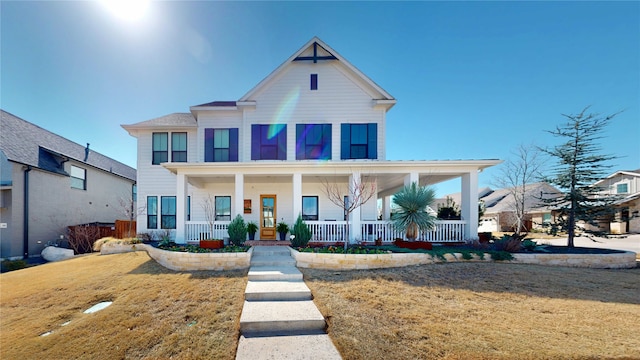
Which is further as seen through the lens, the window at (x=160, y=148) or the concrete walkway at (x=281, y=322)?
the window at (x=160, y=148)

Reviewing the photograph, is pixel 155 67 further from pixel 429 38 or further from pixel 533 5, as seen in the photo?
pixel 533 5

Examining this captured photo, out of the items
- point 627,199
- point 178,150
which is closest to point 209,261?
point 178,150

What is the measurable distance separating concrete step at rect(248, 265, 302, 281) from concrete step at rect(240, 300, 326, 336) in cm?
174

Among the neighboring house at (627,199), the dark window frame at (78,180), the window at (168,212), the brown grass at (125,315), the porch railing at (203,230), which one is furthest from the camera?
the neighboring house at (627,199)

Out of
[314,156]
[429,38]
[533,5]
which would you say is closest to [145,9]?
[314,156]

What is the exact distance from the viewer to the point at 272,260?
7.71m

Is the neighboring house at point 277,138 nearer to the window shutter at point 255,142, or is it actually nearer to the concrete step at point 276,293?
the window shutter at point 255,142

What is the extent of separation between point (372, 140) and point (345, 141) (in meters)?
1.46

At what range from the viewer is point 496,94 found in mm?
15539

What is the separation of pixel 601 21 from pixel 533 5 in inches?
133

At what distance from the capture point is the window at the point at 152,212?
12859 mm

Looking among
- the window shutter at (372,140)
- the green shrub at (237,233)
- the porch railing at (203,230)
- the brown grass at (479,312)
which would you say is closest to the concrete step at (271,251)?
the green shrub at (237,233)

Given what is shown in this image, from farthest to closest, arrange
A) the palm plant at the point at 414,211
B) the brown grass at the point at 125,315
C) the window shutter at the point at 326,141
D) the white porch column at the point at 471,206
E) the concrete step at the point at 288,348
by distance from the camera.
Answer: the window shutter at the point at 326,141 → the white porch column at the point at 471,206 → the palm plant at the point at 414,211 → the brown grass at the point at 125,315 → the concrete step at the point at 288,348

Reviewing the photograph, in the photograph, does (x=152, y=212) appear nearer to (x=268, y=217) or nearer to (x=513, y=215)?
(x=268, y=217)
